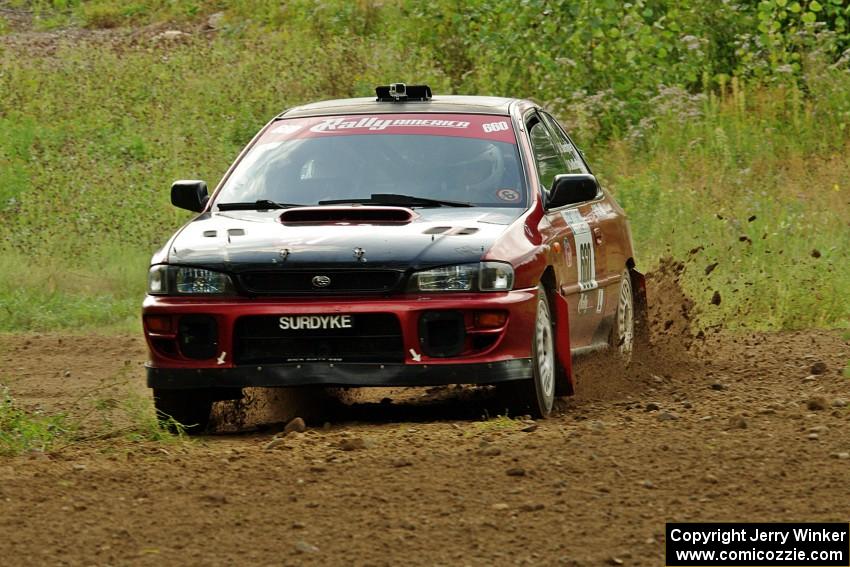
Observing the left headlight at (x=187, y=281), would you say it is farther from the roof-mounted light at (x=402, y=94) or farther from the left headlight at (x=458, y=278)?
the roof-mounted light at (x=402, y=94)

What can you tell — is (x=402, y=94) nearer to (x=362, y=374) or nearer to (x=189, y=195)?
(x=189, y=195)

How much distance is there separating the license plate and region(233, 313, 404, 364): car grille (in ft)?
0.04

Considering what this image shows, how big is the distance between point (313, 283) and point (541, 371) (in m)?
1.20

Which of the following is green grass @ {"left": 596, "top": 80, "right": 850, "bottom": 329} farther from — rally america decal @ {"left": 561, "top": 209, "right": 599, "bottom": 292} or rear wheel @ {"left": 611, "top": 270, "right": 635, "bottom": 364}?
rally america decal @ {"left": 561, "top": 209, "right": 599, "bottom": 292}

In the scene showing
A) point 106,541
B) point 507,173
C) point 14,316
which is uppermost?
point 507,173

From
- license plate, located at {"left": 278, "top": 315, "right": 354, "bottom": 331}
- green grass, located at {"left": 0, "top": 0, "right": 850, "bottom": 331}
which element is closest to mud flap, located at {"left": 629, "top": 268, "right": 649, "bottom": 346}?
green grass, located at {"left": 0, "top": 0, "right": 850, "bottom": 331}

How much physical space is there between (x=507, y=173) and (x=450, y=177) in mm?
301

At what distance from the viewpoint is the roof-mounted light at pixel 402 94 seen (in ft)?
30.9

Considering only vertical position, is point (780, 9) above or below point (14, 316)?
above

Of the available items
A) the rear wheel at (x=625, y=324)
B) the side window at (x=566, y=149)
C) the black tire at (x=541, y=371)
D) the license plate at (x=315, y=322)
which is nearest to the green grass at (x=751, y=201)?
the rear wheel at (x=625, y=324)

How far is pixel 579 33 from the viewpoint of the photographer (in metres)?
18.8

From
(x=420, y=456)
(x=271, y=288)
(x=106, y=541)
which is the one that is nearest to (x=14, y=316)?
(x=271, y=288)

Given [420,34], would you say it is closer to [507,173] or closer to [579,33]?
[579,33]

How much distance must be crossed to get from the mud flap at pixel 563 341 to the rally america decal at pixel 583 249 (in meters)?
0.56
